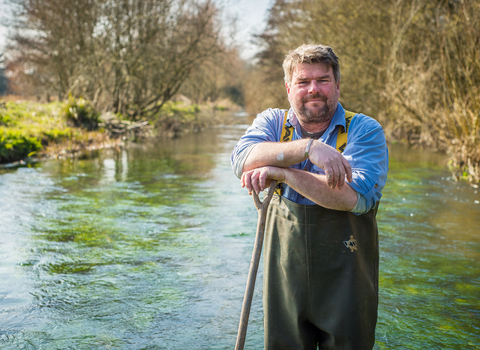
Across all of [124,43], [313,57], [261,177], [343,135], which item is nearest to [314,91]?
[313,57]

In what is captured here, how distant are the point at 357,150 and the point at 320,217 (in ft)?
1.33

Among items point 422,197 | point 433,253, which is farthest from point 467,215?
point 433,253

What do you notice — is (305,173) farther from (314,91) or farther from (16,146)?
(16,146)

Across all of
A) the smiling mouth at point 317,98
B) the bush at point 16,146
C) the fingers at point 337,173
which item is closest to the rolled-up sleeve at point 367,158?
the fingers at point 337,173

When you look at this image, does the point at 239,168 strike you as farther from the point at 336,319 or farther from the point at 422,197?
the point at 422,197

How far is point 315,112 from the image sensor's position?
2621 mm

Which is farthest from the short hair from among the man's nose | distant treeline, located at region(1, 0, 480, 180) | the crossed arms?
distant treeline, located at region(1, 0, 480, 180)

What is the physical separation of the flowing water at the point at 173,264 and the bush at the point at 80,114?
327 inches

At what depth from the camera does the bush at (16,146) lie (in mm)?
13312

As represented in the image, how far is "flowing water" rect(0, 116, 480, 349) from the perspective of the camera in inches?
155

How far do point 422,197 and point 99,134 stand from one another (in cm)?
1346

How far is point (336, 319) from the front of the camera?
8.43 feet

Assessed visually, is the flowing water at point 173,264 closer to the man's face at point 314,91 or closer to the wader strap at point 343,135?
the wader strap at point 343,135

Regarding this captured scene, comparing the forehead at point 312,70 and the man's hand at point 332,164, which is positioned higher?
the forehead at point 312,70
